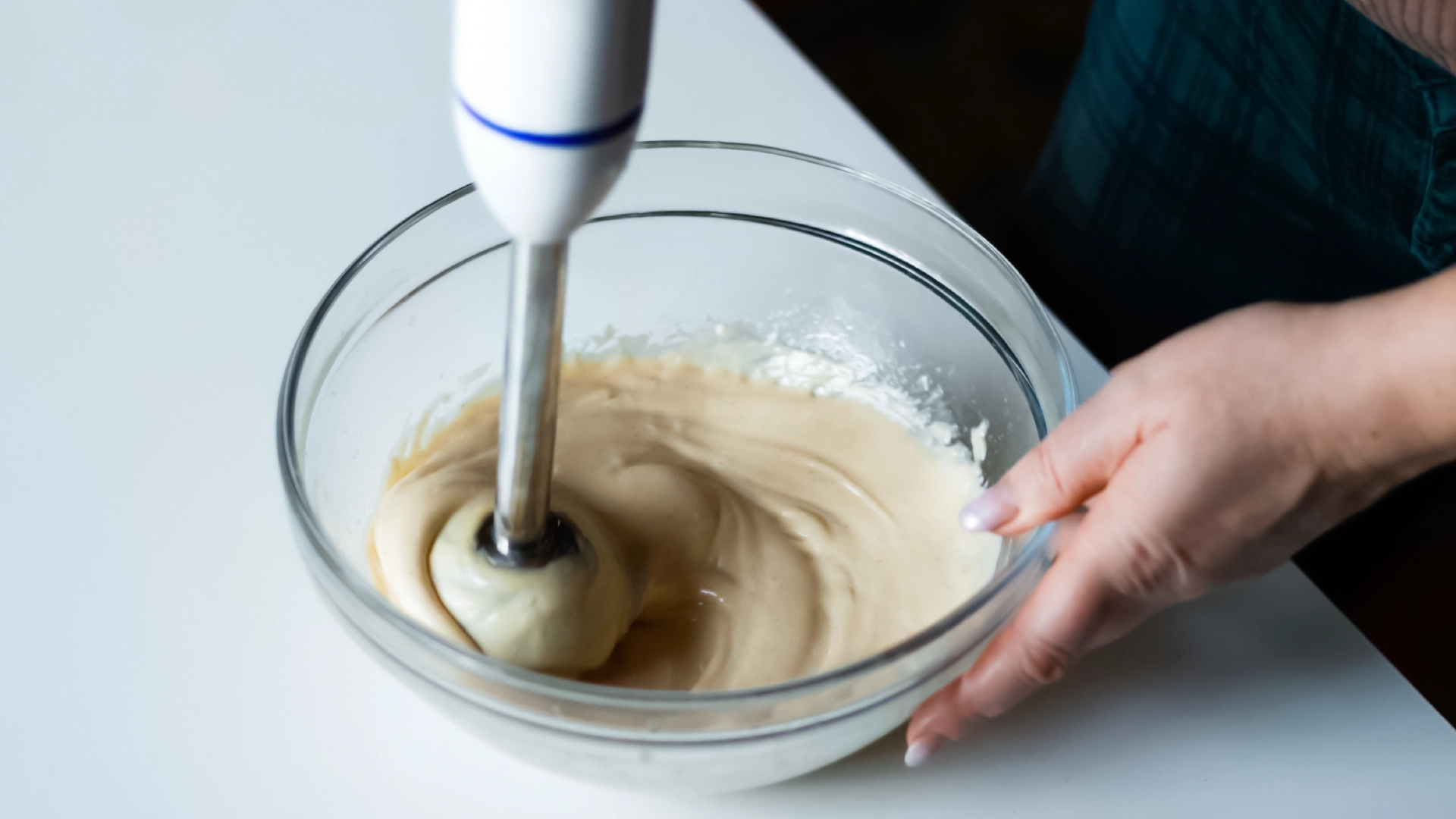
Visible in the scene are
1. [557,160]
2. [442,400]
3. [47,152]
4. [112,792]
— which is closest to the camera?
[557,160]

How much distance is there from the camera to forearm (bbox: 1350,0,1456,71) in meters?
0.67

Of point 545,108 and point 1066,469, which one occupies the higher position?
point 545,108

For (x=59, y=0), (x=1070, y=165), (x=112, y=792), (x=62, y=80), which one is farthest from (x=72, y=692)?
(x=1070, y=165)

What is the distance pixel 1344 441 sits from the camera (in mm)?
623

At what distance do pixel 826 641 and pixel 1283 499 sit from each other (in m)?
0.27

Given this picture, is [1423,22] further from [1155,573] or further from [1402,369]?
[1155,573]

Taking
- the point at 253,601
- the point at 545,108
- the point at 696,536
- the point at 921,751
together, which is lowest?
the point at 921,751

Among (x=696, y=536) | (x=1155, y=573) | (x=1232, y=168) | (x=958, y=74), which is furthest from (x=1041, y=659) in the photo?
(x=958, y=74)

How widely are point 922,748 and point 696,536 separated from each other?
194mm

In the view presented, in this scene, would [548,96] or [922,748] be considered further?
[922,748]

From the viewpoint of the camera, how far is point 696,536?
743mm

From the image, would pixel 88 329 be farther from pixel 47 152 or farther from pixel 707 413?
pixel 707 413

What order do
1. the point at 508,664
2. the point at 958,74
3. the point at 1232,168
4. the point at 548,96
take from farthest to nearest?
the point at 958,74, the point at 1232,168, the point at 508,664, the point at 548,96

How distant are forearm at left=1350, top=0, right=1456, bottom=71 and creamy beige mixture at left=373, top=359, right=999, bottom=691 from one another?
0.37 metres
